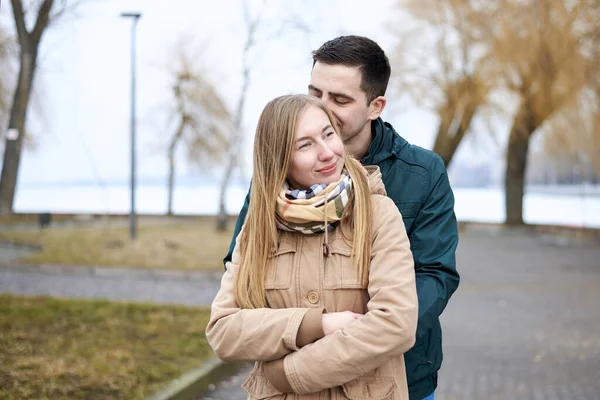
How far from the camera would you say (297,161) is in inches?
84.2

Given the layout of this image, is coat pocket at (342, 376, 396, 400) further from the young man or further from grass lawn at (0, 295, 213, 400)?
grass lawn at (0, 295, 213, 400)

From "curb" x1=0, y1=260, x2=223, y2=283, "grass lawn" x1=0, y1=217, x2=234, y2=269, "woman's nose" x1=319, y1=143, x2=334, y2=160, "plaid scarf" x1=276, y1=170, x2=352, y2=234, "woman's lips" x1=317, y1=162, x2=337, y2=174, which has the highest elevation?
"woman's nose" x1=319, y1=143, x2=334, y2=160

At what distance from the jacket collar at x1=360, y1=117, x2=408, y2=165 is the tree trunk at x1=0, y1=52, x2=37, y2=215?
304 inches

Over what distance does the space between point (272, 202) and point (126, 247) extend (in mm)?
15284

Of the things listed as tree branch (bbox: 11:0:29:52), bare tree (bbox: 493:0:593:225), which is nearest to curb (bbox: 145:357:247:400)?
tree branch (bbox: 11:0:29:52)

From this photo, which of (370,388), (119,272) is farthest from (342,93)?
(119,272)

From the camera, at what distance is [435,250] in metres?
2.30

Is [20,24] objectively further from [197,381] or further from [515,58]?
[515,58]

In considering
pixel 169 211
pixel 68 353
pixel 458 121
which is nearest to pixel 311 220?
pixel 68 353

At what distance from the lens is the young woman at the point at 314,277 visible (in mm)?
1970

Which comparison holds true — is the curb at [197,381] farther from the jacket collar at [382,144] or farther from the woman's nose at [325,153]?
the woman's nose at [325,153]

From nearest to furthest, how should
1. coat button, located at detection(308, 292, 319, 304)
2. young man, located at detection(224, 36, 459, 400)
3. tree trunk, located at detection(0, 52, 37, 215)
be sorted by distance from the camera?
coat button, located at detection(308, 292, 319, 304)
young man, located at detection(224, 36, 459, 400)
tree trunk, located at detection(0, 52, 37, 215)

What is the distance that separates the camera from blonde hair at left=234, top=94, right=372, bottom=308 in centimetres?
207

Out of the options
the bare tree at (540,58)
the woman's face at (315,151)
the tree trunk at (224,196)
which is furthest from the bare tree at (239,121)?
the woman's face at (315,151)
